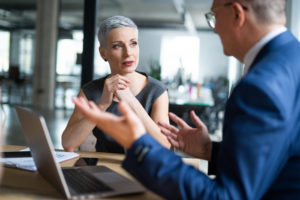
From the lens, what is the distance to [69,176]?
3.93 feet

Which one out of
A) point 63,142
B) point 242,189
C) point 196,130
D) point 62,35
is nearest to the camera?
point 242,189

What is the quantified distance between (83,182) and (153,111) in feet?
3.57

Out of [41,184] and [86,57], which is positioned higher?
[86,57]

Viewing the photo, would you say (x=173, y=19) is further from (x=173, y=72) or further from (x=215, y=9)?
(x=215, y=9)

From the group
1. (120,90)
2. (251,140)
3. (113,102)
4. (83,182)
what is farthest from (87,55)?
(251,140)

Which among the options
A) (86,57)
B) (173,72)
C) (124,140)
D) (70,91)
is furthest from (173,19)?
(124,140)

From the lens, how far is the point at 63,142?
195 cm

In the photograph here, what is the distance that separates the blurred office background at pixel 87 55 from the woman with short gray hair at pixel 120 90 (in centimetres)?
44

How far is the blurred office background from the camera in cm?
462

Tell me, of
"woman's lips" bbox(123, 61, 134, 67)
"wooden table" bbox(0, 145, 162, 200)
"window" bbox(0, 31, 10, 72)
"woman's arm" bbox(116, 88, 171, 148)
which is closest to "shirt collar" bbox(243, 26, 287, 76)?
"wooden table" bbox(0, 145, 162, 200)

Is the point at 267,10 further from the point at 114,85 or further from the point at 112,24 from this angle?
the point at 112,24

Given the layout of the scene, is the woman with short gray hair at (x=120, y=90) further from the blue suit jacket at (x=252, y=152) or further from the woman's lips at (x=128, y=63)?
the blue suit jacket at (x=252, y=152)

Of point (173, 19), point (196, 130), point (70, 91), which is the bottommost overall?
point (70, 91)

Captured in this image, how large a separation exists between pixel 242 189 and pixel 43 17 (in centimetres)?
918
